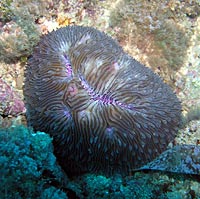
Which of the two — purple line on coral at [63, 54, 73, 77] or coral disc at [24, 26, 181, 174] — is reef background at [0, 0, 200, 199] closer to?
coral disc at [24, 26, 181, 174]

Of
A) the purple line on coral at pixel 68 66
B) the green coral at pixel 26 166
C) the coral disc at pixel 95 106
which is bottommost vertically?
the green coral at pixel 26 166

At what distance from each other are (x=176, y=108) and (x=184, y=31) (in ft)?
5.59

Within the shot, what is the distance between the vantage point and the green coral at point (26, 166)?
324 cm

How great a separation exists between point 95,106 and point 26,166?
1242 millimetres

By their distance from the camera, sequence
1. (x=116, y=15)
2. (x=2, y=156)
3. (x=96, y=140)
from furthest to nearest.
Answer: (x=116, y=15), (x=96, y=140), (x=2, y=156)

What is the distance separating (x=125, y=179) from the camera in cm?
404

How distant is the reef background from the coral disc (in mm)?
231

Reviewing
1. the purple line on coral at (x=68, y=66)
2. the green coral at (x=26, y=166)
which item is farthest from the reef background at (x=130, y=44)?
the purple line on coral at (x=68, y=66)

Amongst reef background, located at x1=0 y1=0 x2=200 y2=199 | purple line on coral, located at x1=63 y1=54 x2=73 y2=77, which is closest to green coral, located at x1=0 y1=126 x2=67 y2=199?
reef background, located at x1=0 y1=0 x2=200 y2=199

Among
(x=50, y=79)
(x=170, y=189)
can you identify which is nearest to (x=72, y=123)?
(x=50, y=79)

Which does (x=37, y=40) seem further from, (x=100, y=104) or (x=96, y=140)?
(x=96, y=140)

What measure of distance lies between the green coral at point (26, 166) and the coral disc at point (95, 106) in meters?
0.43

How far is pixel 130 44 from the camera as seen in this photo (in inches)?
199

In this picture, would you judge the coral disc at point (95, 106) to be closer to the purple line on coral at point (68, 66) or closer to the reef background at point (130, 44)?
the purple line on coral at point (68, 66)
